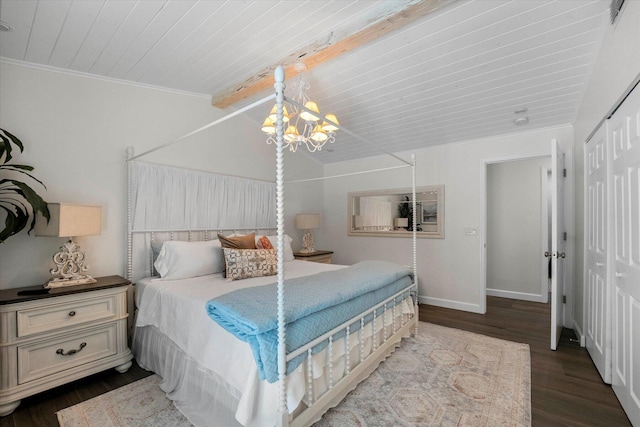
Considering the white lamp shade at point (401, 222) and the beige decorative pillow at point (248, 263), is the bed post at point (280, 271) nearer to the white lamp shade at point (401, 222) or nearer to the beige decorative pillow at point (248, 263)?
the beige decorative pillow at point (248, 263)

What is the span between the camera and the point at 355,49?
A: 2.68 metres

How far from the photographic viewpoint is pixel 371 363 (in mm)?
2279

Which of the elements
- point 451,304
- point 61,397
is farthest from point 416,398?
point 61,397

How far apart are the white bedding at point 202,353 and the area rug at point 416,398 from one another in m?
0.18

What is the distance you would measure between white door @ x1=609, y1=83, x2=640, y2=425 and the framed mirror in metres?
2.24

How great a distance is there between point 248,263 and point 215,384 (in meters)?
1.14

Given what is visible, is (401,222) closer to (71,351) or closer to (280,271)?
(280,271)

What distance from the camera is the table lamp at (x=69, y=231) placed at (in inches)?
86.6

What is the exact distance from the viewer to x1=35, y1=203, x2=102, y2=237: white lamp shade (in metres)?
2.19

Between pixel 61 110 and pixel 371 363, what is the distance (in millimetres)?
3355

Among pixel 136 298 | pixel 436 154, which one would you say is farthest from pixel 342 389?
pixel 436 154

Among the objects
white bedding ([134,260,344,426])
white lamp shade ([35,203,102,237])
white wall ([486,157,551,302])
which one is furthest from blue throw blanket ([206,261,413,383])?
white wall ([486,157,551,302])

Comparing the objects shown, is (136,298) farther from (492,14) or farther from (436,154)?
(436,154)

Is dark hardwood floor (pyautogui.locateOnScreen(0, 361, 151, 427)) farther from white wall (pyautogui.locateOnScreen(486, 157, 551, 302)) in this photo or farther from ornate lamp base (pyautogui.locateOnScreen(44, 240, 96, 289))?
white wall (pyautogui.locateOnScreen(486, 157, 551, 302))
